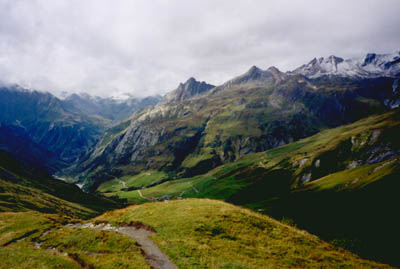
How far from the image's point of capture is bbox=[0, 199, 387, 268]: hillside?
24938 mm

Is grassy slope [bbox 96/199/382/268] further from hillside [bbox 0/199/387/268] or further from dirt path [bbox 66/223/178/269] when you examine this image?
dirt path [bbox 66/223/178/269]

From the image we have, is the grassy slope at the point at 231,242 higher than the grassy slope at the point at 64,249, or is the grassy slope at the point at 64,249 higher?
the grassy slope at the point at 231,242

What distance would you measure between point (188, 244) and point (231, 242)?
5.49 meters

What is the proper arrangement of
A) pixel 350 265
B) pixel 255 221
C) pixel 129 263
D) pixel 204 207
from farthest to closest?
pixel 204 207 < pixel 255 221 < pixel 350 265 < pixel 129 263

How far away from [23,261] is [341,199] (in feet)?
609

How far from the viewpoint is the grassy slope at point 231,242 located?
25219 millimetres

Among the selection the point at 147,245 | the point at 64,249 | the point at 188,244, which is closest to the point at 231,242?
the point at 188,244

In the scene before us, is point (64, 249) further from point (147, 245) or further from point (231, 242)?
point (231, 242)

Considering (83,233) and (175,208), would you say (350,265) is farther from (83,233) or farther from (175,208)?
(83,233)

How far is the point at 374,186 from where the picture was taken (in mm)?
157500

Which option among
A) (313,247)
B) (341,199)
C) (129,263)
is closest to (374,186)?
(341,199)

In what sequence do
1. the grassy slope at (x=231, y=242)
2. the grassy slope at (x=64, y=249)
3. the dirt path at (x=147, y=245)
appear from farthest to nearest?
the grassy slope at (x=231, y=242)
the dirt path at (x=147, y=245)
the grassy slope at (x=64, y=249)

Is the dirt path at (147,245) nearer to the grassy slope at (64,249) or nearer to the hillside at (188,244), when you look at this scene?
the hillside at (188,244)

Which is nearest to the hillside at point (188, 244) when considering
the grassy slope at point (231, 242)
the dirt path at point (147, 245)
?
the grassy slope at point (231, 242)
